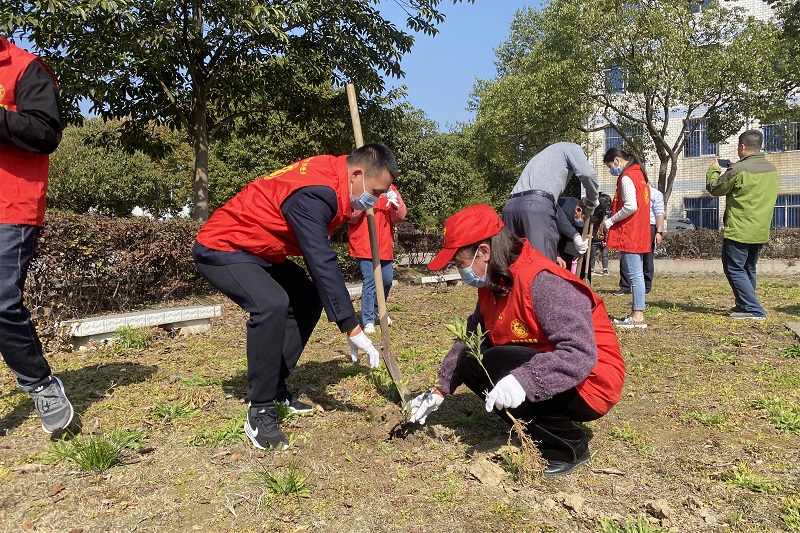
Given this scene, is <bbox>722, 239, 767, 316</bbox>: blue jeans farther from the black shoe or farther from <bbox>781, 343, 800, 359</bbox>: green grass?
the black shoe

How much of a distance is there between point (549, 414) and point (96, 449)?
2.08m

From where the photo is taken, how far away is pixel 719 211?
28.5 metres

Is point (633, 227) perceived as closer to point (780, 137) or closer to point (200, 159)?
point (200, 159)

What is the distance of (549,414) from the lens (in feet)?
8.67

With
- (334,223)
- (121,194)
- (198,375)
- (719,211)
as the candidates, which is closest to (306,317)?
(334,223)

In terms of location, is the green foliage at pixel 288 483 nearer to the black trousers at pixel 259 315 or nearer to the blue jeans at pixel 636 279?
the black trousers at pixel 259 315

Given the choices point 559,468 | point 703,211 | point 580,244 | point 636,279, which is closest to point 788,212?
point 703,211

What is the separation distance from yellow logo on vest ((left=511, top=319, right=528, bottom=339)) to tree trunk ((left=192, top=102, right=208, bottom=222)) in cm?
743

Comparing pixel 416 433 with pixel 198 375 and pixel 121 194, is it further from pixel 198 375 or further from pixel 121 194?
pixel 121 194

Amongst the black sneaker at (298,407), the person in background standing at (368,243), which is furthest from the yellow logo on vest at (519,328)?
the person in background standing at (368,243)

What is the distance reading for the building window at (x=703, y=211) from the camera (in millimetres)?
28641

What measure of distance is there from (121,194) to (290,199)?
17.6 metres

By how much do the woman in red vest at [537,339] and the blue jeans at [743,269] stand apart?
436 cm

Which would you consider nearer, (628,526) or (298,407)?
(628,526)
